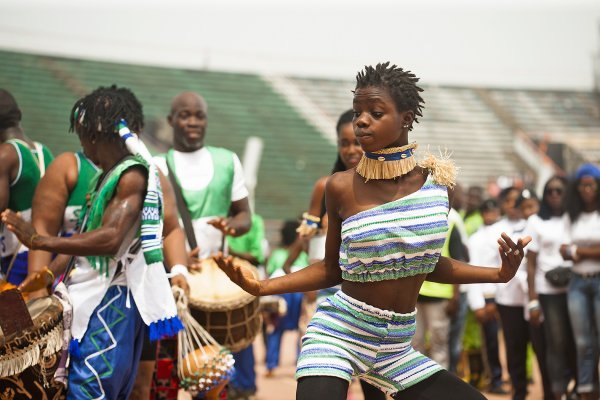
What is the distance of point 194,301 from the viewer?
6426 mm

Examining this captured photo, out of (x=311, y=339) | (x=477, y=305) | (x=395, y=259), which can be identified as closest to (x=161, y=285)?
(x=311, y=339)

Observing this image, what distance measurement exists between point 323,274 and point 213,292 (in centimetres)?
197

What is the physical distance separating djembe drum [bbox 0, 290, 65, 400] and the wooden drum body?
1.52 m

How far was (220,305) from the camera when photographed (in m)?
6.49

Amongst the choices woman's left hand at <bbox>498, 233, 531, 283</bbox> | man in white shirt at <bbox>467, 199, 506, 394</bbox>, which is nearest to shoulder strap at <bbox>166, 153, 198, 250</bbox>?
woman's left hand at <bbox>498, 233, 531, 283</bbox>

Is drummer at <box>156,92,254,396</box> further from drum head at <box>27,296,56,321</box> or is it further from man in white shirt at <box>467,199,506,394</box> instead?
man in white shirt at <box>467,199,506,394</box>

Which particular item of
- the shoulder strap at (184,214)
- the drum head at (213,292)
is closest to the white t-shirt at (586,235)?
the drum head at (213,292)

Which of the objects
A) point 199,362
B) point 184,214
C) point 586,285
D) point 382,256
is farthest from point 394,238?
point 586,285

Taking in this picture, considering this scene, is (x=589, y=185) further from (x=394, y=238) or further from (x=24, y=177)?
(x=24, y=177)

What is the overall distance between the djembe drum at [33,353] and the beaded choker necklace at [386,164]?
1754 millimetres

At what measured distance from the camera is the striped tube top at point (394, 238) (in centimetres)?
445

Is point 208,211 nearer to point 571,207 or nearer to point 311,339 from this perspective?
point 311,339

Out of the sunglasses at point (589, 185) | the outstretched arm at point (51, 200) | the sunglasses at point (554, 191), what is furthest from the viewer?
the sunglasses at point (554, 191)

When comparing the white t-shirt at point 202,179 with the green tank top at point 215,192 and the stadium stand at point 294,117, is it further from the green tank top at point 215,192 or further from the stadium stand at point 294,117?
the stadium stand at point 294,117
